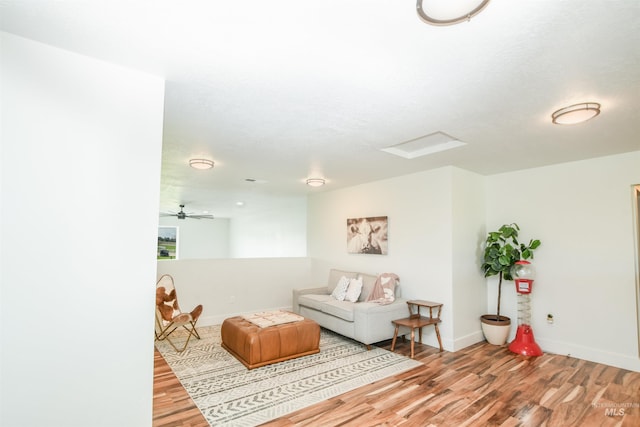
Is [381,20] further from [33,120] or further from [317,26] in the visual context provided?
[33,120]

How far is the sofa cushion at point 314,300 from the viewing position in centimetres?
490

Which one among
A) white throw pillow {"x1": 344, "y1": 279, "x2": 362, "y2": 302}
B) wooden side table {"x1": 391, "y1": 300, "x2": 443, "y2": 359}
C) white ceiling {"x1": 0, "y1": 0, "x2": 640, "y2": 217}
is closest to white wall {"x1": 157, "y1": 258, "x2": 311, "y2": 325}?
white throw pillow {"x1": 344, "y1": 279, "x2": 362, "y2": 302}

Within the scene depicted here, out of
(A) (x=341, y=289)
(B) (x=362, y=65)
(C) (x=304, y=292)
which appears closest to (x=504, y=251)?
(A) (x=341, y=289)

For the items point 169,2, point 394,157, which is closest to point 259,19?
point 169,2

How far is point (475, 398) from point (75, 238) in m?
3.37

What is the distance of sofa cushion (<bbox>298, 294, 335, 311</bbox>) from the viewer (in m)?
4.90

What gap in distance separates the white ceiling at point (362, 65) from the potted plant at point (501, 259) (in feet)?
4.54

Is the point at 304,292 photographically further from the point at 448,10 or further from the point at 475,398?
the point at 448,10

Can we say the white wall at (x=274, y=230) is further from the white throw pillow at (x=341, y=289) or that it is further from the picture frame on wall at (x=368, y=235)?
the white throw pillow at (x=341, y=289)

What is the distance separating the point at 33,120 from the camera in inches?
64.5

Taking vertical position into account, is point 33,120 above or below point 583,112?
below

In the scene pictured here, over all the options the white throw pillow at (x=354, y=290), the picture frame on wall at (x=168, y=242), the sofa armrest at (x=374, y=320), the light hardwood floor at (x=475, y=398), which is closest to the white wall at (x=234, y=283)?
the light hardwood floor at (x=475, y=398)

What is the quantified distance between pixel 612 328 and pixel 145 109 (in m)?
5.23

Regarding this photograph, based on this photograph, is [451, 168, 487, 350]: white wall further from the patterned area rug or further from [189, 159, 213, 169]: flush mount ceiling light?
[189, 159, 213, 169]: flush mount ceiling light
